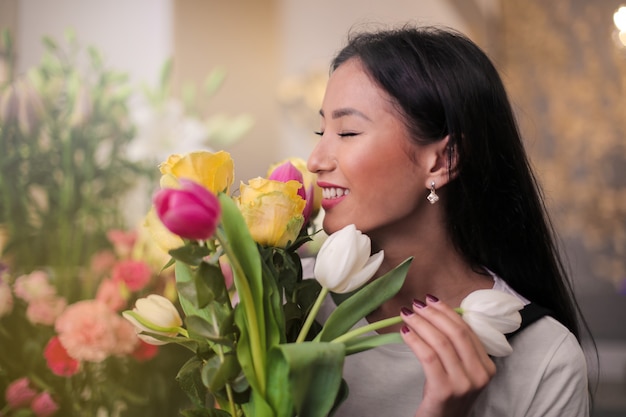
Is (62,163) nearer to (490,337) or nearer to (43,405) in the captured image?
(43,405)

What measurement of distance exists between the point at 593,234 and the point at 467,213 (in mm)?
2067

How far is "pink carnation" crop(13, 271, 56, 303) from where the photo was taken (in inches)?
42.9

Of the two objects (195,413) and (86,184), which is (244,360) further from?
(86,184)

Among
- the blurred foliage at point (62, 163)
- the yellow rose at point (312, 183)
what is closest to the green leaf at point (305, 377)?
the yellow rose at point (312, 183)

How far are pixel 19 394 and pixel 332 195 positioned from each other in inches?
20.7

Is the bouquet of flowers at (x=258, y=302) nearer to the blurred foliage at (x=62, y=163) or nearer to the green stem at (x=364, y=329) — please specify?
the green stem at (x=364, y=329)

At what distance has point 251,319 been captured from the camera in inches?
24.8

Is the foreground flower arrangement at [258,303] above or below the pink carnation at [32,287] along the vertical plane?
above

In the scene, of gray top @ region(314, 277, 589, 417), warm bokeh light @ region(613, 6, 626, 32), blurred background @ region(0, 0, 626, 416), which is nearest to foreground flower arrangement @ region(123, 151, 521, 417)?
gray top @ region(314, 277, 589, 417)

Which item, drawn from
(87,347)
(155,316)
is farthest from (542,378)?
(87,347)

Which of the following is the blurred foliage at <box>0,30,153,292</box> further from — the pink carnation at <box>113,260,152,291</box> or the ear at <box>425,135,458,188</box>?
the ear at <box>425,135,458,188</box>

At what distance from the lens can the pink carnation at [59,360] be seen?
3.49 feet

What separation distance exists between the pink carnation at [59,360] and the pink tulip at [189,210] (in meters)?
0.60

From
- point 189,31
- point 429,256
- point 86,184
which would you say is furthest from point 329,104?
point 189,31
